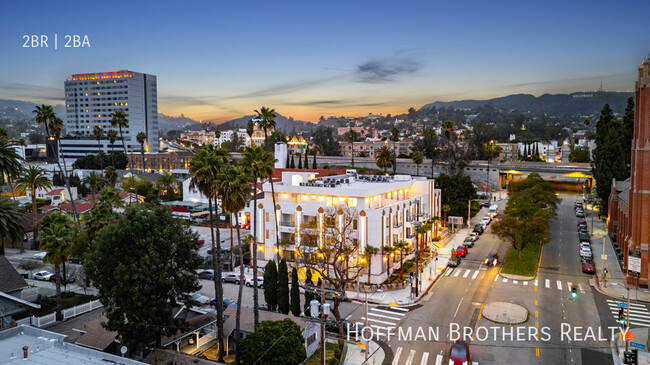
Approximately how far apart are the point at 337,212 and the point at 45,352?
112ft

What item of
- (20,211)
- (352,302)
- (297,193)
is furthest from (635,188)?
(20,211)

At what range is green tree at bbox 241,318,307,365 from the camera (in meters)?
31.3

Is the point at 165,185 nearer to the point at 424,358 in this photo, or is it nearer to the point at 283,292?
the point at 283,292

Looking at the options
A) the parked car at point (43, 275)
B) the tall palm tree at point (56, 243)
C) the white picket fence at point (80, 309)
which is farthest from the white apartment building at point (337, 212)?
the parked car at point (43, 275)

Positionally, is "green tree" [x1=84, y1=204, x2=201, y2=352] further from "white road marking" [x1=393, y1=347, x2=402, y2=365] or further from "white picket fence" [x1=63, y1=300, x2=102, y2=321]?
"white road marking" [x1=393, y1=347, x2=402, y2=365]

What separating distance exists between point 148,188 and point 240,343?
284 feet

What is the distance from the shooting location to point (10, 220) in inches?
1839

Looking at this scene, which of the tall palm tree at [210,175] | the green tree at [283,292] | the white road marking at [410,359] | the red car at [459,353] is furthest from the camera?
the green tree at [283,292]

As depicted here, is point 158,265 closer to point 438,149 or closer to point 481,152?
point 438,149

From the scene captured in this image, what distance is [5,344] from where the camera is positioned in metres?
27.5

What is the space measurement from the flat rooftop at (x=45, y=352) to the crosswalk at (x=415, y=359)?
18889mm

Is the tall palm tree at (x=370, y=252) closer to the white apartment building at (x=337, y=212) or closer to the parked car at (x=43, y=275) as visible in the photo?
the white apartment building at (x=337, y=212)

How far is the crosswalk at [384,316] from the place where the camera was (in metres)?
41.7

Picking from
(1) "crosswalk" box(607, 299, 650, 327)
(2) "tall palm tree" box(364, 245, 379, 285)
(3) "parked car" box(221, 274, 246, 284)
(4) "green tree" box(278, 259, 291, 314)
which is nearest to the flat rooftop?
(4) "green tree" box(278, 259, 291, 314)
